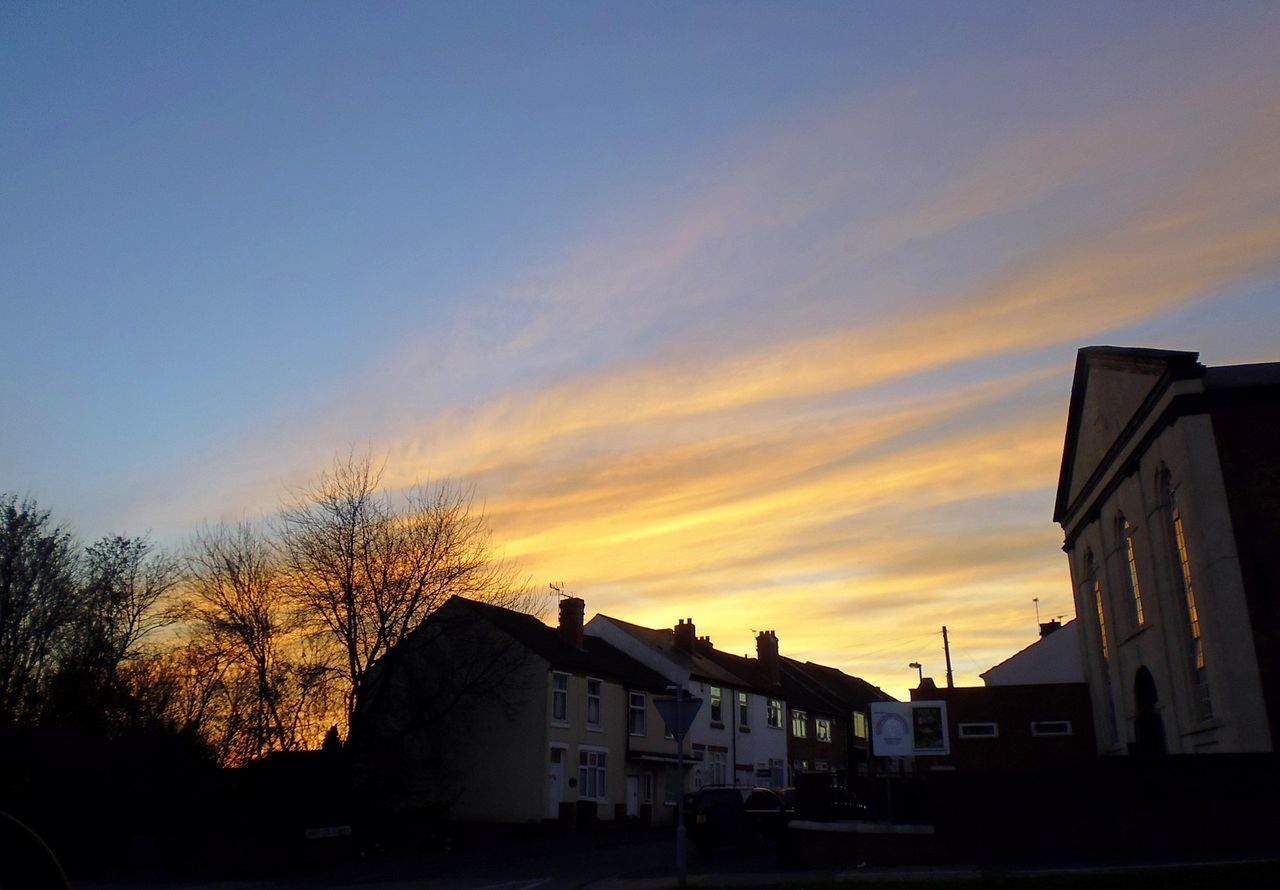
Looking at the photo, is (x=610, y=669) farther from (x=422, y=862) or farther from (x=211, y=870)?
(x=211, y=870)

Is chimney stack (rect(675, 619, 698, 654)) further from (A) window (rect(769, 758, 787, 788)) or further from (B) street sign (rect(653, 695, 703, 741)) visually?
(B) street sign (rect(653, 695, 703, 741))

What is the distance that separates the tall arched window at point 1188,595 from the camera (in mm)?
25078

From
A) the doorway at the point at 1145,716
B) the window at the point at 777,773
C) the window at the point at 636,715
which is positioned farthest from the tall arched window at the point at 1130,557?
the window at the point at 777,773

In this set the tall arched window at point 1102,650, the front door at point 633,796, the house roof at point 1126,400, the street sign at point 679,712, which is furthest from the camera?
the front door at point 633,796

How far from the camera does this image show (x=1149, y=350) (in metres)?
27.0

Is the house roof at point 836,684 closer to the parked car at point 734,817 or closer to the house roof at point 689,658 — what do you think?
the house roof at point 689,658

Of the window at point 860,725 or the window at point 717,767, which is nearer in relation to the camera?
the window at point 717,767

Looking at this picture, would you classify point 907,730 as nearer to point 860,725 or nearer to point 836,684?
point 860,725

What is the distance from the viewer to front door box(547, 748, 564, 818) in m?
39.4

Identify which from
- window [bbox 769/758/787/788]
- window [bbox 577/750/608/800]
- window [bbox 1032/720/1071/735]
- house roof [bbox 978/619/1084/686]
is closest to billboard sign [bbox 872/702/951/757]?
window [bbox 1032/720/1071/735]

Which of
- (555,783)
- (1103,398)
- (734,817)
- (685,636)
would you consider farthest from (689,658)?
(1103,398)

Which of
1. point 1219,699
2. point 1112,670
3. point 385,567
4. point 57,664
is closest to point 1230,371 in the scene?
point 1219,699

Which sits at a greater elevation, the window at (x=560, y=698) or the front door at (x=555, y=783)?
the window at (x=560, y=698)

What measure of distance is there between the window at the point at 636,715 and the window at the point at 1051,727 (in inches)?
658
